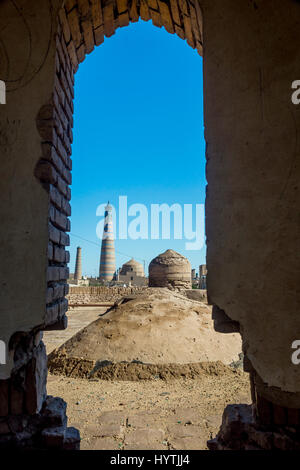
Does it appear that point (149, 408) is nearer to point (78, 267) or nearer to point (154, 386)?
point (154, 386)

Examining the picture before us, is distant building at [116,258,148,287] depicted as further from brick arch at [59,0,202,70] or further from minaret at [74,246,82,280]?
brick arch at [59,0,202,70]

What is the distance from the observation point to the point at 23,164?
2252 millimetres

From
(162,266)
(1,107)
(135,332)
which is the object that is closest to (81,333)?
(135,332)

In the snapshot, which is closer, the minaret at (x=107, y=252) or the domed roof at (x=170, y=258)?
the domed roof at (x=170, y=258)

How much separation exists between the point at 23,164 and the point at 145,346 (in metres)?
5.84

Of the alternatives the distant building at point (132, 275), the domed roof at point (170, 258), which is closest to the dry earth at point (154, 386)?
the domed roof at point (170, 258)

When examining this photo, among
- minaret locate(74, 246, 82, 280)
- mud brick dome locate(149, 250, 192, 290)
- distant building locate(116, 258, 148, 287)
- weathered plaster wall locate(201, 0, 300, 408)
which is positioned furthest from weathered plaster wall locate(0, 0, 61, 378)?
minaret locate(74, 246, 82, 280)

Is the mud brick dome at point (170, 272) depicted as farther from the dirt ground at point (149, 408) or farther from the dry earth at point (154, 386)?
the dirt ground at point (149, 408)

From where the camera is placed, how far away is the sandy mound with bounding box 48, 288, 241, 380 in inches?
263

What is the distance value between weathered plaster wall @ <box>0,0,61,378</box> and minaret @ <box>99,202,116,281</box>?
114ft

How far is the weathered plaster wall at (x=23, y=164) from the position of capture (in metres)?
2.16

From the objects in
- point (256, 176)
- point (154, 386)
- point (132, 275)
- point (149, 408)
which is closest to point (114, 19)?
point (256, 176)

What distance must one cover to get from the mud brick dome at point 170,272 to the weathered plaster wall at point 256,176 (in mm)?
14346

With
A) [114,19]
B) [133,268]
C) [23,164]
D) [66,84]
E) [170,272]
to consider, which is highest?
[114,19]
